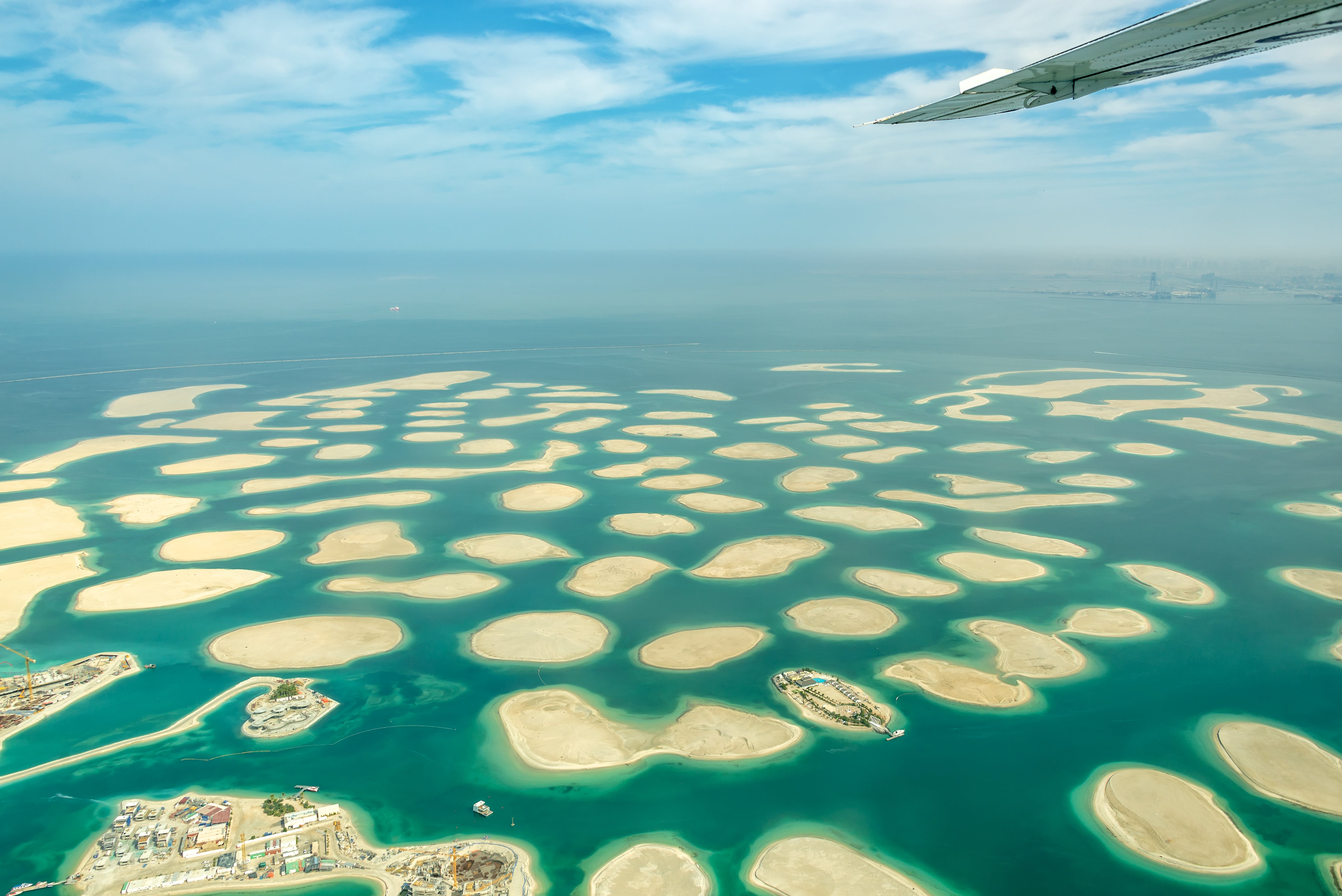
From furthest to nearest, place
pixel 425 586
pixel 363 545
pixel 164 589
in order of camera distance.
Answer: pixel 363 545
pixel 425 586
pixel 164 589

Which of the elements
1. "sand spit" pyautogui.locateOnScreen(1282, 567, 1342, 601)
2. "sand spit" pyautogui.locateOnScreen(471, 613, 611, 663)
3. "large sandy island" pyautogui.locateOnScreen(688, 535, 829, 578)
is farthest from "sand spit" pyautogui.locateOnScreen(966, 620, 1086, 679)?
"sand spit" pyautogui.locateOnScreen(471, 613, 611, 663)

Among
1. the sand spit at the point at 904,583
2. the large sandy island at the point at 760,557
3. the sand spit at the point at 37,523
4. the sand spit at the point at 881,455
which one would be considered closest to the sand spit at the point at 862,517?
the large sandy island at the point at 760,557

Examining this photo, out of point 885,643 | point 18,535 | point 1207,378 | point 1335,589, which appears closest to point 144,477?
point 18,535

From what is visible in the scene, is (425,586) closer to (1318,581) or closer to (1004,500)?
(1004,500)

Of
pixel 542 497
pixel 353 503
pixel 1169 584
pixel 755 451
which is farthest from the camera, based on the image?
pixel 755 451

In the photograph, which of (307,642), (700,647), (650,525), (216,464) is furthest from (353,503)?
(700,647)

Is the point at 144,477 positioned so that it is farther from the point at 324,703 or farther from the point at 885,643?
the point at 885,643
